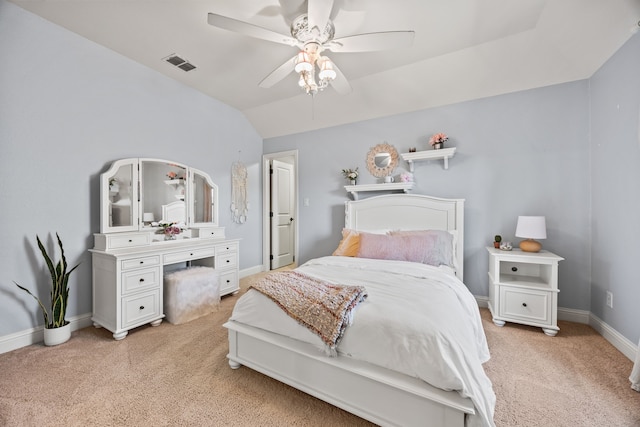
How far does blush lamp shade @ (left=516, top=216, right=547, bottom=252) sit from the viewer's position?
2459 millimetres

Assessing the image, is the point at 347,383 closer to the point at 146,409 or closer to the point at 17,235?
the point at 146,409

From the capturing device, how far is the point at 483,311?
292 cm

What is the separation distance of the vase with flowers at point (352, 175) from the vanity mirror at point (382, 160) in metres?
0.21

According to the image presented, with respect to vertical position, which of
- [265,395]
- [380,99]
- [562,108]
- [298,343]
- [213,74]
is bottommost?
[265,395]

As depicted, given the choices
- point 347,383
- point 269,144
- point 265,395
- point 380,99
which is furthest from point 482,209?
point 269,144

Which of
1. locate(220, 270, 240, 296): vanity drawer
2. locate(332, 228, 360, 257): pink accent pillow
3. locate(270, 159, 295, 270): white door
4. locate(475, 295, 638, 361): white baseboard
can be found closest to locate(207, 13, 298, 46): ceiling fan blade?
locate(332, 228, 360, 257): pink accent pillow

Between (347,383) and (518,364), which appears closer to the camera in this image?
(347,383)

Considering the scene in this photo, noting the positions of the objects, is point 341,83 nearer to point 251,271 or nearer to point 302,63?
point 302,63

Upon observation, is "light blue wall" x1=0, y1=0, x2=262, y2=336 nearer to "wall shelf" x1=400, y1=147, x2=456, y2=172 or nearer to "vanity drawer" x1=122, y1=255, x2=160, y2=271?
"vanity drawer" x1=122, y1=255, x2=160, y2=271

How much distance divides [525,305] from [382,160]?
231 centimetres

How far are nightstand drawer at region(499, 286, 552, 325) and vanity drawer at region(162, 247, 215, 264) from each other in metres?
3.32

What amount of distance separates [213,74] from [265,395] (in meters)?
3.43

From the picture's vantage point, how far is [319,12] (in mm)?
1685

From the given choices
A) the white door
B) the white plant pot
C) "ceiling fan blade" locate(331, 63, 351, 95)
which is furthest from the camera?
the white door
